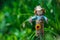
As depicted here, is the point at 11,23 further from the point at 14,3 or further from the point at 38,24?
the point at 38,24

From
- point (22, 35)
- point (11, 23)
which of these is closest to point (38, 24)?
point (22, 35)

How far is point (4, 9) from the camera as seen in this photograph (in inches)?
63.5

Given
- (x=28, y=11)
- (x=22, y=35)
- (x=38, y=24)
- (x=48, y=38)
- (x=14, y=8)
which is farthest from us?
(x=14, y=8)

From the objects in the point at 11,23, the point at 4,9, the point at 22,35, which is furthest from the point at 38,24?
the point at 4,9

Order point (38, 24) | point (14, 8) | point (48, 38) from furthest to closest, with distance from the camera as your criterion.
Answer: point (14, 8), point (48, 38), point (38, 24)

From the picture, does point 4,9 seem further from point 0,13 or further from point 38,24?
point 38,24

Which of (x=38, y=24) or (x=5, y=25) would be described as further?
(x=5, y=25)

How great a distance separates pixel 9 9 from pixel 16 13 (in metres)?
0.10

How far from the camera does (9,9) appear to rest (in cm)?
160

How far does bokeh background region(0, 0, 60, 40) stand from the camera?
4.22 ft

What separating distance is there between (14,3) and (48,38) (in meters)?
0.54

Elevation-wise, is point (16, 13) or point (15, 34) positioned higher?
point (16, 13)

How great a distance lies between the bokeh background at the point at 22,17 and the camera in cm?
129

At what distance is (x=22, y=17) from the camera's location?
1.45m
